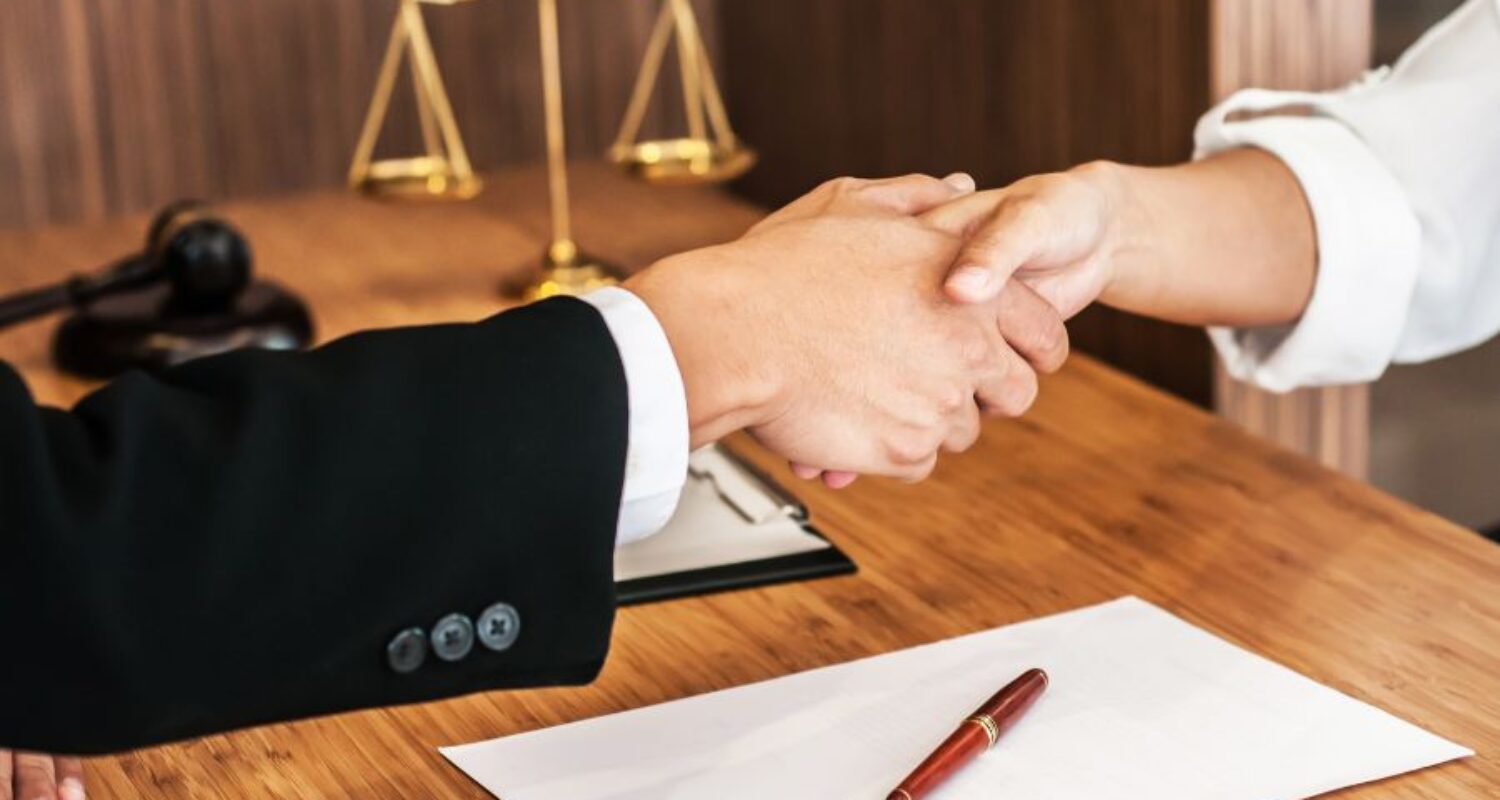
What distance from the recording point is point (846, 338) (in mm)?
1014

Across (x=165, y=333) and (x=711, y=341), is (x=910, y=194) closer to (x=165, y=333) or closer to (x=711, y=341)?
(x=711, y=341)

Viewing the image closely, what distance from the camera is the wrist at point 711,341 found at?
94 centimetres

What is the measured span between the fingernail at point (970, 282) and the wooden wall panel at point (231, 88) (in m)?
1.05

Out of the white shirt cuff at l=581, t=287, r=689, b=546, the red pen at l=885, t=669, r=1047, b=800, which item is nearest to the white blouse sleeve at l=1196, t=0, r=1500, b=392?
the red pen at l=885, t=669, r=1047, b=800

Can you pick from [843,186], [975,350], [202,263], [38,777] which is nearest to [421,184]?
[202,263]

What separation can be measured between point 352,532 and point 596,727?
21 cm

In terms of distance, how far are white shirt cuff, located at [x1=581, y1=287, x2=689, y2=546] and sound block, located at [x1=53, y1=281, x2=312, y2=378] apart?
67 cm

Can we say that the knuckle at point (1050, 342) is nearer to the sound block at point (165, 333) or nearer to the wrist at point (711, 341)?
the wrist at point (711, 341)

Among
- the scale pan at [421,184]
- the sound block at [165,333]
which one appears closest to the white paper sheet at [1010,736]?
the sound block at [165,333]

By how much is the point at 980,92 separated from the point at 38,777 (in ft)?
3.11

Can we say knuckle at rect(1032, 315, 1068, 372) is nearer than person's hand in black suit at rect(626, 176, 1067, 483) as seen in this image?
No

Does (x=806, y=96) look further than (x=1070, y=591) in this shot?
Yes

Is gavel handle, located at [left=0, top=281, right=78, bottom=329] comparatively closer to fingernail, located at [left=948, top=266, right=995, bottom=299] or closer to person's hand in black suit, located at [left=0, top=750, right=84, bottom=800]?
person's hand in black suit, located at [left=0, top=750, right=84, bottom=800]

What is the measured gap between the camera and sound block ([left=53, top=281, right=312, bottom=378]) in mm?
1501
